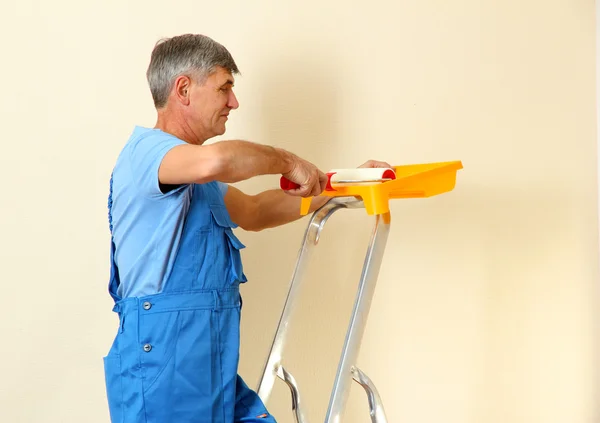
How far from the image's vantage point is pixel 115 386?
5.18 feet

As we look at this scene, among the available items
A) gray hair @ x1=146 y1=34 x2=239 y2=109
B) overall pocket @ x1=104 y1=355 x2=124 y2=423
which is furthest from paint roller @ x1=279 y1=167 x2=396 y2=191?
overall pocket @ x1=104 y1=355 x2=124 y2=423

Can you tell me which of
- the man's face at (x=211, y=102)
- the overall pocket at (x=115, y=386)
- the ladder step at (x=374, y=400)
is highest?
the man's face at (x=211, y=102)

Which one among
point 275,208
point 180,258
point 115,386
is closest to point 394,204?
point 275,208

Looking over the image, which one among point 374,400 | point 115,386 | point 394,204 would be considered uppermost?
point 394,204

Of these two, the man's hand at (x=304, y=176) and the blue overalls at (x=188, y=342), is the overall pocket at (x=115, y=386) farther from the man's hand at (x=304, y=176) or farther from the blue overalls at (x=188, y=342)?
the man's hand at (x=304, y=176)

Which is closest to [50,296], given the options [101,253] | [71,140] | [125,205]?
[101,253]

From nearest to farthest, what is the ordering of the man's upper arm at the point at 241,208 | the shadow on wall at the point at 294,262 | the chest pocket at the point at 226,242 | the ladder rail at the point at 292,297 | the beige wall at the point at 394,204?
the chest pocket at the point at 226,242, the ladder rail at the point at 292,297, the man's upper arm at the point at 241,208, the beige wall at the point at 394,204, the shadow on wall at the point at 294,262

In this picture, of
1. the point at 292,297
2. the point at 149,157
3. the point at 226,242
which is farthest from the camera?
the point at 292,297

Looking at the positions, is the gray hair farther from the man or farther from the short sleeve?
the short sleeve

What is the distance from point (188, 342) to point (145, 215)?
0.92 feet

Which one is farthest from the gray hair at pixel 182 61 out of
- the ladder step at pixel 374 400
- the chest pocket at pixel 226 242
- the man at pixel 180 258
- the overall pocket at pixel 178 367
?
the ladder step at pixel 374 400

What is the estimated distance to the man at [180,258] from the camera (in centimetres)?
149

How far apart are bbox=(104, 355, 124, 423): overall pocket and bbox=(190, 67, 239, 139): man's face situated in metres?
0.54

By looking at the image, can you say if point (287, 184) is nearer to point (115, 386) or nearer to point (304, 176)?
point (304, 176)
